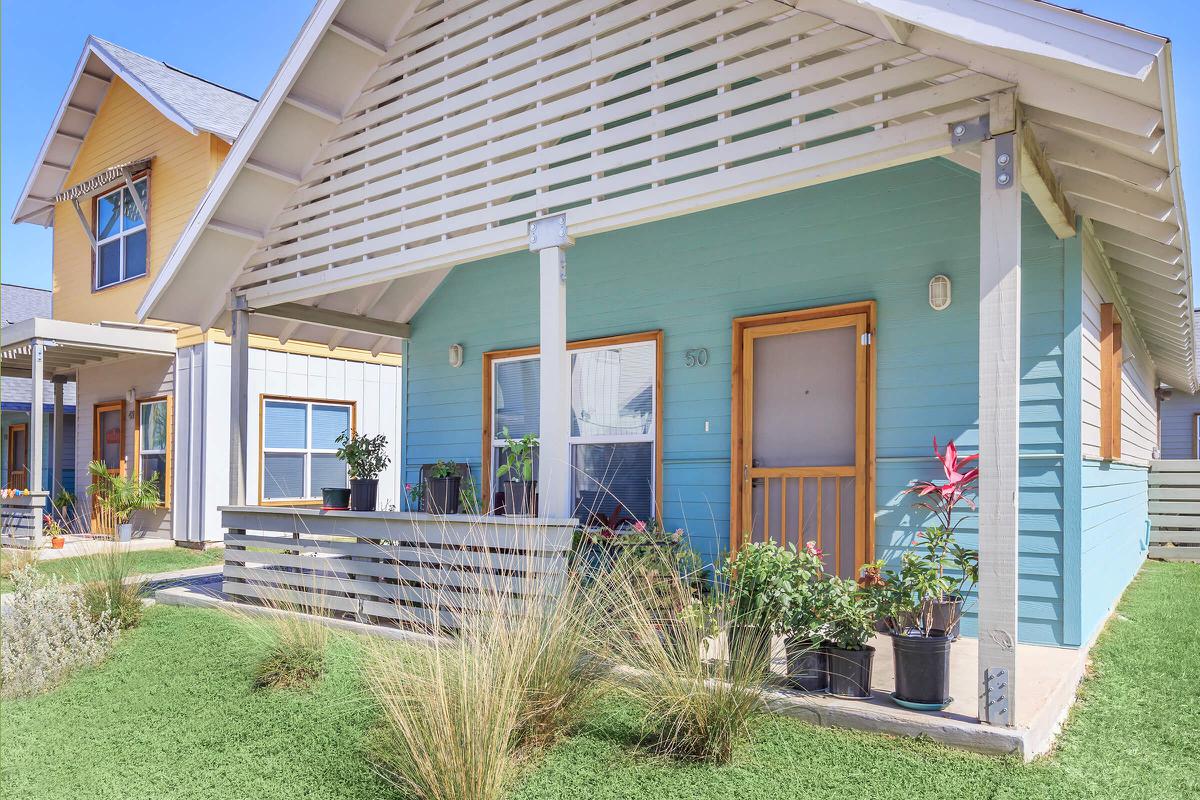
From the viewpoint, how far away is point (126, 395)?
478 inches

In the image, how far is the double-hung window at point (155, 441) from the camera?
447 inches

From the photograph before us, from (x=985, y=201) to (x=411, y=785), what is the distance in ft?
10.9

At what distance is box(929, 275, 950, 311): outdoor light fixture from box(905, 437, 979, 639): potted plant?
32.1 inches

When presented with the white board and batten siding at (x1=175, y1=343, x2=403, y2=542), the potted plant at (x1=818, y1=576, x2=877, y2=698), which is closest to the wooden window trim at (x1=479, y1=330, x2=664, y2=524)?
the potted plant at (x1=818, y1=576, x2=877, y2=698)

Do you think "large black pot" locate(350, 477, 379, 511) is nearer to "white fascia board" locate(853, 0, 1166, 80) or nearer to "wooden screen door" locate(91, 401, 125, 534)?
"white fascia board" locate(853, 0, 1166, 80)

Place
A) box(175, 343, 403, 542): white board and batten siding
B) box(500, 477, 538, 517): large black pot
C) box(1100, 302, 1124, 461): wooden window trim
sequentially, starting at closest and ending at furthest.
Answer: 1. box(500, 477, 538, 517): large black pot
2. box(1100, 302, 1124, 461): wooden window trim
3. box(175, 343, 403, 542): white board and batten siding

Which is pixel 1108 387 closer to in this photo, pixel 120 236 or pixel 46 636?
pixel 46 636

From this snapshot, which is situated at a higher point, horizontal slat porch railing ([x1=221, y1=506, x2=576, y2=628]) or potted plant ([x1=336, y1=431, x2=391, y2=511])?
potted plant ([x1=336, y1=431, x2=391, y2=511])

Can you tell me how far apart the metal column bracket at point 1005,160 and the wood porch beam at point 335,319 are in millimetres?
5376

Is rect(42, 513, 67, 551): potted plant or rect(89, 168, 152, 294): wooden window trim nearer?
rect(42, 513, 67, 551): potted plant

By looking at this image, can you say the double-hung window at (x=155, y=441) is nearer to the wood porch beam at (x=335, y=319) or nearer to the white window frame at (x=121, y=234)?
the white window frame at (x=121, y=234)

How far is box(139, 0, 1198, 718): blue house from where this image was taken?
3.38 m

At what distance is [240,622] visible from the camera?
538 cm

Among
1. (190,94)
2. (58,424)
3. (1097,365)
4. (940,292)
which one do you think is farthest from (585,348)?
(58,424)
